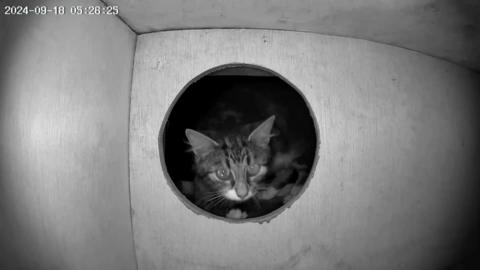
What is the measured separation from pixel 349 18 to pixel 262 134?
0.66m

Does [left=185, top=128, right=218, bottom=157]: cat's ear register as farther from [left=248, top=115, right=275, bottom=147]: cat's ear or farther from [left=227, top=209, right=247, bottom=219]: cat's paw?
[left=227, top=209, right=247, bottom=219]: cat's paw

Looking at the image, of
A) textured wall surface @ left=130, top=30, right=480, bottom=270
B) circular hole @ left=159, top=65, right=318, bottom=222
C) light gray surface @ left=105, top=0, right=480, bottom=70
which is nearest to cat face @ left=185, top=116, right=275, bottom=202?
circular hole @ left=159, top=65, right=318, bottom=222

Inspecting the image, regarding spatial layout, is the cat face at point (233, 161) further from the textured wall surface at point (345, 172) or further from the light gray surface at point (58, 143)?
the light gray surface at point (58, 143)

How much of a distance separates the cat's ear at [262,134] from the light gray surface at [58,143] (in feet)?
2.08

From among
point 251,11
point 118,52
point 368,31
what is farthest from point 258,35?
point 118,52

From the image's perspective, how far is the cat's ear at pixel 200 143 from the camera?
158 centimetres

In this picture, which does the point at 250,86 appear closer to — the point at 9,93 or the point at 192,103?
the point at 192,103

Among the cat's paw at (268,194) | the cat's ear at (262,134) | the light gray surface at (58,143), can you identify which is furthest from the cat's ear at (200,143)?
the light gray surface at (58,143)

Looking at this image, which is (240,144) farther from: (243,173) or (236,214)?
(236,214)

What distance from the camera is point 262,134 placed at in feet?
5.52

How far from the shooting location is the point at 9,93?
952 mm

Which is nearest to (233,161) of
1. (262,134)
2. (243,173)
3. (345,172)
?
(243,173)

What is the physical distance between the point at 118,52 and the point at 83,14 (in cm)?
16

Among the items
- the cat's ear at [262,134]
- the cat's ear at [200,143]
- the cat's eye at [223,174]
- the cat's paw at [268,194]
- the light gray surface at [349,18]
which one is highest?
the light gray surface at [349,18]
